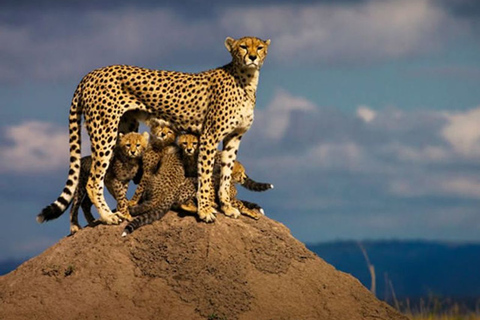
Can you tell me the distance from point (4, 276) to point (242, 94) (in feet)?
12.4

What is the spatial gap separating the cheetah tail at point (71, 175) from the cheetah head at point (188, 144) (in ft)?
4.73

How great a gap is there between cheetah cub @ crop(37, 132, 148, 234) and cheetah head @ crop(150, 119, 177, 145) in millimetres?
151

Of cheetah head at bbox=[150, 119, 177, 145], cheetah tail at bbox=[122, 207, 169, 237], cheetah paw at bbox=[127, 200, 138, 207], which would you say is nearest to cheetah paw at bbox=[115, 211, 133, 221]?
cheetah paw at bbox=[127, 200, 138, 207]

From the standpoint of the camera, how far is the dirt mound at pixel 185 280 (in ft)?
32.5

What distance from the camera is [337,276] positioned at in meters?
10.8

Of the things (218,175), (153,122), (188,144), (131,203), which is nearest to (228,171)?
(218,175)

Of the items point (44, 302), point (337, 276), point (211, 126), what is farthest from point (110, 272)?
point (337, 276)

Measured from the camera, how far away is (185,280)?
10055 mm

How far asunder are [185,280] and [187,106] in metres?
2.17

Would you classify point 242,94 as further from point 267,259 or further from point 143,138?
point 267,259

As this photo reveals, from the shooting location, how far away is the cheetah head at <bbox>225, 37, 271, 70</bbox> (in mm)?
10539

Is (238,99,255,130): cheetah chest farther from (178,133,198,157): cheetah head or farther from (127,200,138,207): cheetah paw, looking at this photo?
(127,200,138,207): cheetah paw

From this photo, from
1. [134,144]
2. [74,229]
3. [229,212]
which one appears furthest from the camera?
[74,229]

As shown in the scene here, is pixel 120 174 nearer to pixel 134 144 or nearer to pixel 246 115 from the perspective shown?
pixel 134 144
